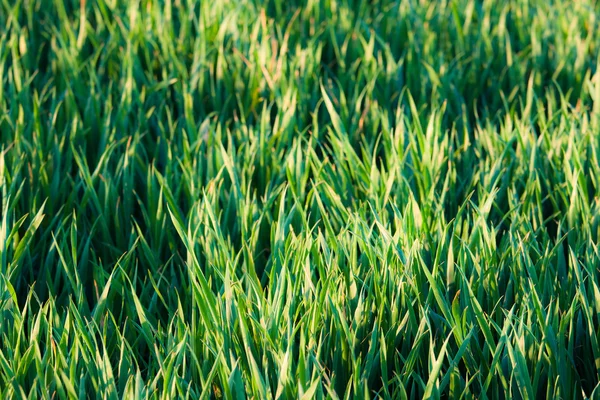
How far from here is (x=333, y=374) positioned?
3.37 ft

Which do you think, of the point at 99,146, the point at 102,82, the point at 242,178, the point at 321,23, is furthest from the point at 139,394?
the point at 321,23

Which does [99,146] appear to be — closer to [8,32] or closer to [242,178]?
[242,178]

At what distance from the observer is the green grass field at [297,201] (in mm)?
1074

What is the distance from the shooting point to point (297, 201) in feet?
4.36

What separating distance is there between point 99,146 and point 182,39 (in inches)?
19.9

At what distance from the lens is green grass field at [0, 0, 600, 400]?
1.07m

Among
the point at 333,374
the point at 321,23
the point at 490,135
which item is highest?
the point at 321,23

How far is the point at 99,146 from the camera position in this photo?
1.63m

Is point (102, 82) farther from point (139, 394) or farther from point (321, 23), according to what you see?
point (139, 394)

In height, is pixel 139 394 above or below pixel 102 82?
below

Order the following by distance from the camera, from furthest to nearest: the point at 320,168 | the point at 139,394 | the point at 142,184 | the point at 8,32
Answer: the point at 8,32
the point at 142,184
the point at 320,168
the point at 139,394

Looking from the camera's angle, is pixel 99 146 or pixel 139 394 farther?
pixel 99 146

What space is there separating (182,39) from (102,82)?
9.6 inches

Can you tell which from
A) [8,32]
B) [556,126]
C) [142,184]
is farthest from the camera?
[8,32]
